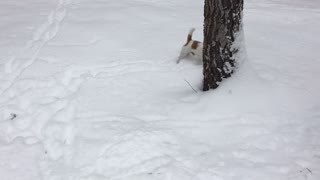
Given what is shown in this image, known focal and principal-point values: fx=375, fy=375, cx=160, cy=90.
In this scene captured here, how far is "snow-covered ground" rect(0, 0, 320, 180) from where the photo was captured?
10.1 ft

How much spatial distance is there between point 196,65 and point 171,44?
1017mm

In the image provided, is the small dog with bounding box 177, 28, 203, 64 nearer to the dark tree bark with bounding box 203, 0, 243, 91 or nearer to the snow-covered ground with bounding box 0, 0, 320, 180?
the snow-covered ground with bounding box 0, 0, 320, 180

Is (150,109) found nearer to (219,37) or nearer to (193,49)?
(219,37)

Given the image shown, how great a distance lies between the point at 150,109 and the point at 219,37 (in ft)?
3.35

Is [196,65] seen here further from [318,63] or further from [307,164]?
[307,164]

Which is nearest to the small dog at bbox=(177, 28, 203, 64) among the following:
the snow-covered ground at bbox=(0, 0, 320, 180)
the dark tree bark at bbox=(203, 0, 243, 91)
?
the snow-covered ground at bbox=(0, 0, 320, 180)

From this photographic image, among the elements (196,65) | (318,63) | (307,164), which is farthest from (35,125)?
(318,63)

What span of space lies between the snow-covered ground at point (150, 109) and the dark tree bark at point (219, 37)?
149 mm

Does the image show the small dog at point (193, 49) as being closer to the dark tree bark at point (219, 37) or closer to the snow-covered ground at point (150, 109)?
the snow-covered ground at point (150, 109)

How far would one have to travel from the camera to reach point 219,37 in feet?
12.5

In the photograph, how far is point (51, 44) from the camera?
19.2ft

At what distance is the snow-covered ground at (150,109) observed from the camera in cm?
309

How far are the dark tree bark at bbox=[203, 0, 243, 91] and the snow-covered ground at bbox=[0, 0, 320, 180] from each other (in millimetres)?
149

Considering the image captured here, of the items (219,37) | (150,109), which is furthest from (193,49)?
(150,109)
